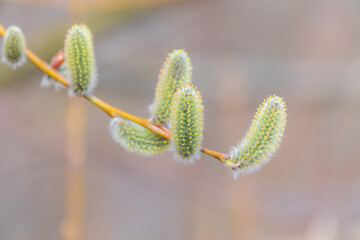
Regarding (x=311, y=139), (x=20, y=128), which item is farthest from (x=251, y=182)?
(x=20, y=128)

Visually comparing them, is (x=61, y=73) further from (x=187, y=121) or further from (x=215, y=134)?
(x=215, y=134)

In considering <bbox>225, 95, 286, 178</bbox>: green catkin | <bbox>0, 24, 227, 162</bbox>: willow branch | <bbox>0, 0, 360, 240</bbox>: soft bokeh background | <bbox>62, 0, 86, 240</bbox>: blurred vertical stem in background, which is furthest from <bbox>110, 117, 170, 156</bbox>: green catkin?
<bbox>0, 0, 360, 240</bbox>: soft bokeh background

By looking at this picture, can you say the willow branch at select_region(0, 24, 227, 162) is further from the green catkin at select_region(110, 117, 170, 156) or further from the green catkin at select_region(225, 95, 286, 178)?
the green catkin at select_region(225, 95, 286, 178)

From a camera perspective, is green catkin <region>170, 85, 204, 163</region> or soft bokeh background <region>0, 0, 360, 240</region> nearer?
green catkin <region>170, 85, 204, 163</region>

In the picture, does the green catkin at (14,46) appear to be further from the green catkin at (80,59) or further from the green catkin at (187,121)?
the green catkin at (187,121)

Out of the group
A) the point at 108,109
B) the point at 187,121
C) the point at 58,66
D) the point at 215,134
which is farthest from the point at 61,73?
the point at 215,134
